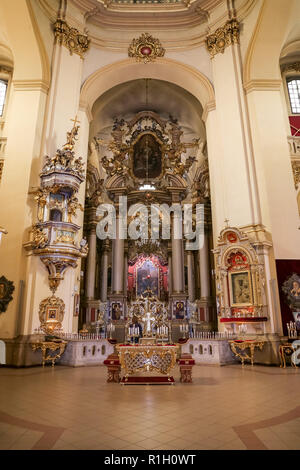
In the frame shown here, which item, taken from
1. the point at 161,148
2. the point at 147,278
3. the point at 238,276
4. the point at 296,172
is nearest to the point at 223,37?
the point at 296,172

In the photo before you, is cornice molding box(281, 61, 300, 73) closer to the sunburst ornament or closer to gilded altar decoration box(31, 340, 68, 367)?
the sunburst ornament

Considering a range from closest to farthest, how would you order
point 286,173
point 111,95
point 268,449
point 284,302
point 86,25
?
1. point 268,449
2. point 284,302
3. point 286,173
4. point 86,25
5. point 111,95

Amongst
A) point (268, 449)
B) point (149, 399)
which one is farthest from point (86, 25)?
point (268, 449)

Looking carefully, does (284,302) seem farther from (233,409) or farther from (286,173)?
(233,409)

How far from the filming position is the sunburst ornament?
1295 cm

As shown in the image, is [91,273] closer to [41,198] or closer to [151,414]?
[41,198]

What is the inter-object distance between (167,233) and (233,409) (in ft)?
48.7

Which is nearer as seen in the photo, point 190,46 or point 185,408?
point 185,408

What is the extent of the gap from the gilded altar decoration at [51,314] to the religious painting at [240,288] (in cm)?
522

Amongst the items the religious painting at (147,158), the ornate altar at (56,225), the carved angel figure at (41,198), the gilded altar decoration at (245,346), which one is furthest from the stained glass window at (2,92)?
the gilded altar decoration at (245,346)

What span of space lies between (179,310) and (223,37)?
12370 millimetres

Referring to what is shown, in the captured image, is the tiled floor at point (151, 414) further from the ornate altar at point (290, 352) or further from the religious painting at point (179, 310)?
the religious painting at point (179, 310)

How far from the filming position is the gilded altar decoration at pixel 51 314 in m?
8.60

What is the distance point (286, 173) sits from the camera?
9.82 m
